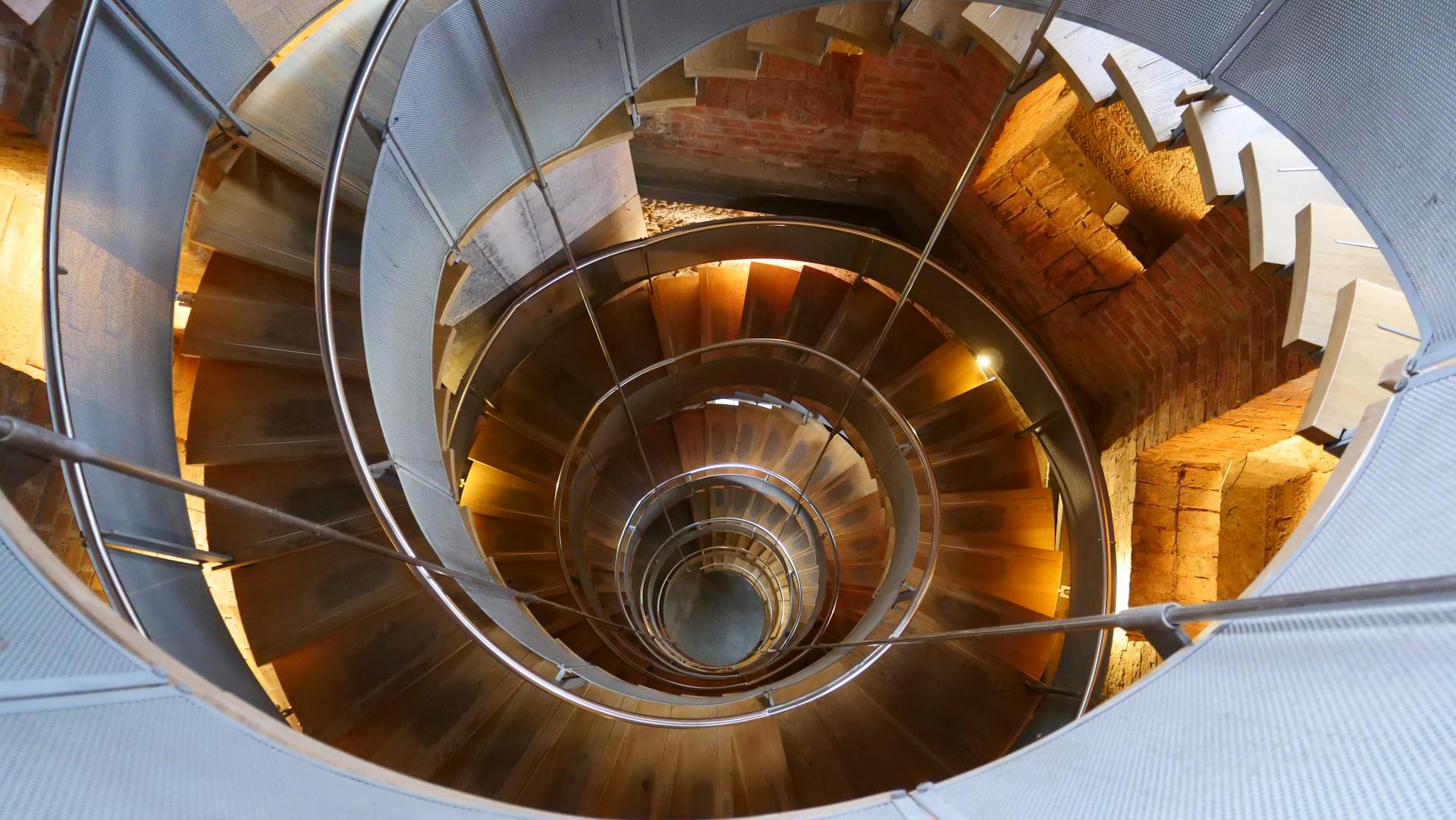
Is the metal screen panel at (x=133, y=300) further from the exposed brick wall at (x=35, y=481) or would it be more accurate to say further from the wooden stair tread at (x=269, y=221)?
the exposed brick wall at (x=35, y=481)

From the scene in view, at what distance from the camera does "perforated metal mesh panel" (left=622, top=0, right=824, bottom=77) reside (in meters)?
3.70

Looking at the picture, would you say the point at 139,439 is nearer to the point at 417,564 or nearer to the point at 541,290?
the point at 417,564

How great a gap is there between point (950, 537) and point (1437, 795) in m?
5.53

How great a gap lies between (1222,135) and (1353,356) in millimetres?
1232

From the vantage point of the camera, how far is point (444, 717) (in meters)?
3.89

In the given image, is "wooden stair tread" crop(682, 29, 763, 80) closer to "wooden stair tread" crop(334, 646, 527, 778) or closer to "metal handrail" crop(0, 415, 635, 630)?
"metal handrail" crop(0, 415, 635, 630)

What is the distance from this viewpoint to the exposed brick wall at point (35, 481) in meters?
3.41

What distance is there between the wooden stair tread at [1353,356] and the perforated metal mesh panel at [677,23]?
9.57 ft

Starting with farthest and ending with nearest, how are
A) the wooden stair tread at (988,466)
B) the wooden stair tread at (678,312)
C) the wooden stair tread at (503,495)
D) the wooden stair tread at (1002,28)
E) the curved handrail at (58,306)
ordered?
the wooden stair tread at (678,312) → the wooden stair tread at (503,495) → the wooden stair tread at (988,466) → the wooden stair tread at (1002,28) → the curved handrail at (58,306)

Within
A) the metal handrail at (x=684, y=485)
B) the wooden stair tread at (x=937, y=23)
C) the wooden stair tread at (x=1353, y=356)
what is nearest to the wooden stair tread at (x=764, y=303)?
the metal handrail at (x=684, y=485)

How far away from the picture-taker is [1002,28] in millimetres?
4004

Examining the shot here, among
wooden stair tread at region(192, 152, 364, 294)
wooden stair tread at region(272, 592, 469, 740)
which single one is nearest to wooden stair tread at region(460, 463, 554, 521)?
wooden stair tread at region(272, 592, 469, 740)

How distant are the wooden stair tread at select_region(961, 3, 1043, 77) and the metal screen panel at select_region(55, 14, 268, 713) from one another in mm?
3911

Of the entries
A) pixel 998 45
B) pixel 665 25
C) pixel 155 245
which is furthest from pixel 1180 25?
pixel 155 245
